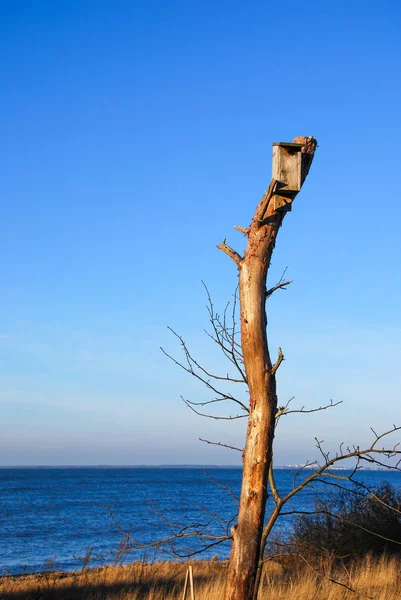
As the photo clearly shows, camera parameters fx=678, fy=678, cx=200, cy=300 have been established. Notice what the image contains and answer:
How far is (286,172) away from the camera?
468 centimetres

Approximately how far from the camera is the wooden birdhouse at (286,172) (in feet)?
15.1

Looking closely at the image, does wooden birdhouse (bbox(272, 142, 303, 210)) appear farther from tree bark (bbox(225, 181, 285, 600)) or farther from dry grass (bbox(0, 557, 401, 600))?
dry grass (bbox(0, 557, 401, 600))

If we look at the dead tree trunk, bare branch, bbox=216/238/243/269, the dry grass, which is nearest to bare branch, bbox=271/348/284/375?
the dead tree trunk

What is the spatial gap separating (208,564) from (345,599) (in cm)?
741

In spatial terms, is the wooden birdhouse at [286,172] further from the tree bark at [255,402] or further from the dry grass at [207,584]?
the dry grass at [207,584]

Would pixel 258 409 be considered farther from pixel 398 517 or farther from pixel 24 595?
pixel 398 517

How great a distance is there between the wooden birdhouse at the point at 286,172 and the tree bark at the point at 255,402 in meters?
0.07

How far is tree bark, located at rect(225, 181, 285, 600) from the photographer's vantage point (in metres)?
4.24

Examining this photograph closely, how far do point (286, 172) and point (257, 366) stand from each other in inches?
53.4

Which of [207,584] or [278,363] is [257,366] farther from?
[207,584]

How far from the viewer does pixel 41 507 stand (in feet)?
154

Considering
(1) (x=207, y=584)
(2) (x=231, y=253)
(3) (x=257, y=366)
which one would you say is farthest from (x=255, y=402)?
(1) (x=207, y=584)

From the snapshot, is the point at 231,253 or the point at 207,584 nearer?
the point at 231,253

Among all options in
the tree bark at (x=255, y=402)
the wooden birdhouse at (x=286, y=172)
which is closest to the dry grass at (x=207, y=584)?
the tree bark at (x=255, y=402)
